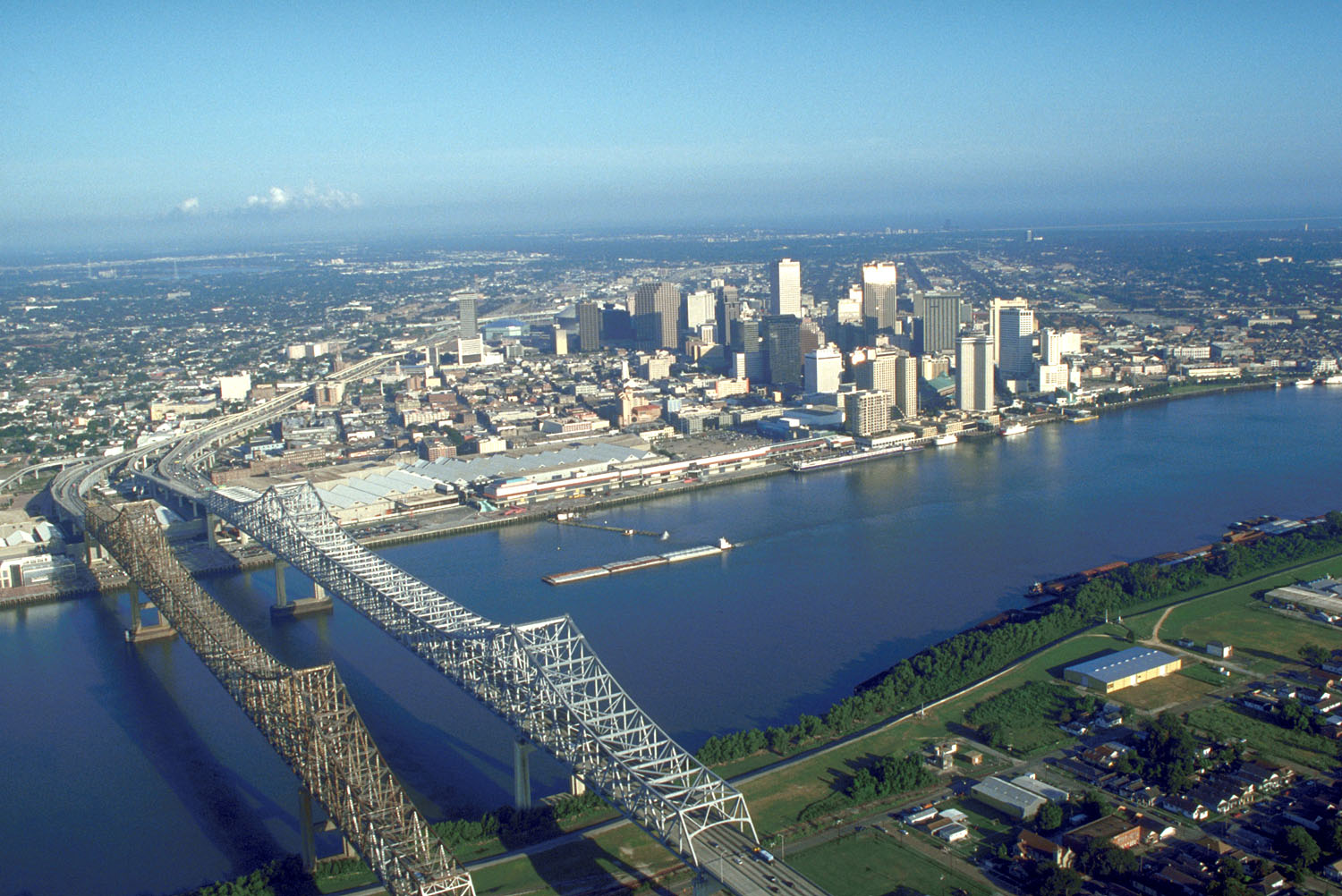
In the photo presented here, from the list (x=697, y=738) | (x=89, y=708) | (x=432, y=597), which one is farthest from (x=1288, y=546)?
(x=89, y=708)

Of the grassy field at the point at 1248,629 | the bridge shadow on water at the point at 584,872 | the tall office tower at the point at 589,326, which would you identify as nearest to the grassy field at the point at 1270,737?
the grassy field at the point at 1248,629

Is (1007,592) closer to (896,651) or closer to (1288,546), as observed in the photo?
(896,651)

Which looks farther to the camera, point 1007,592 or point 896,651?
point 1007,592

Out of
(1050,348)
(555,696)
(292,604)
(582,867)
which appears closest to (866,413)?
(1050,348)

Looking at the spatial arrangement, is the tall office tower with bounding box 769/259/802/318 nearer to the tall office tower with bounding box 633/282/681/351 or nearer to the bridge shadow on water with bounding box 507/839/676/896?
the tall office tower with bounding box 633/282/681/351

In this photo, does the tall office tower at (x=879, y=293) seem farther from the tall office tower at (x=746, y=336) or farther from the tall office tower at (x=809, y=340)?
the tall office tower at (x=809, y=340)

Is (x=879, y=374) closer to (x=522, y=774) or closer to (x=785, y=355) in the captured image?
(x=785, y=355)
